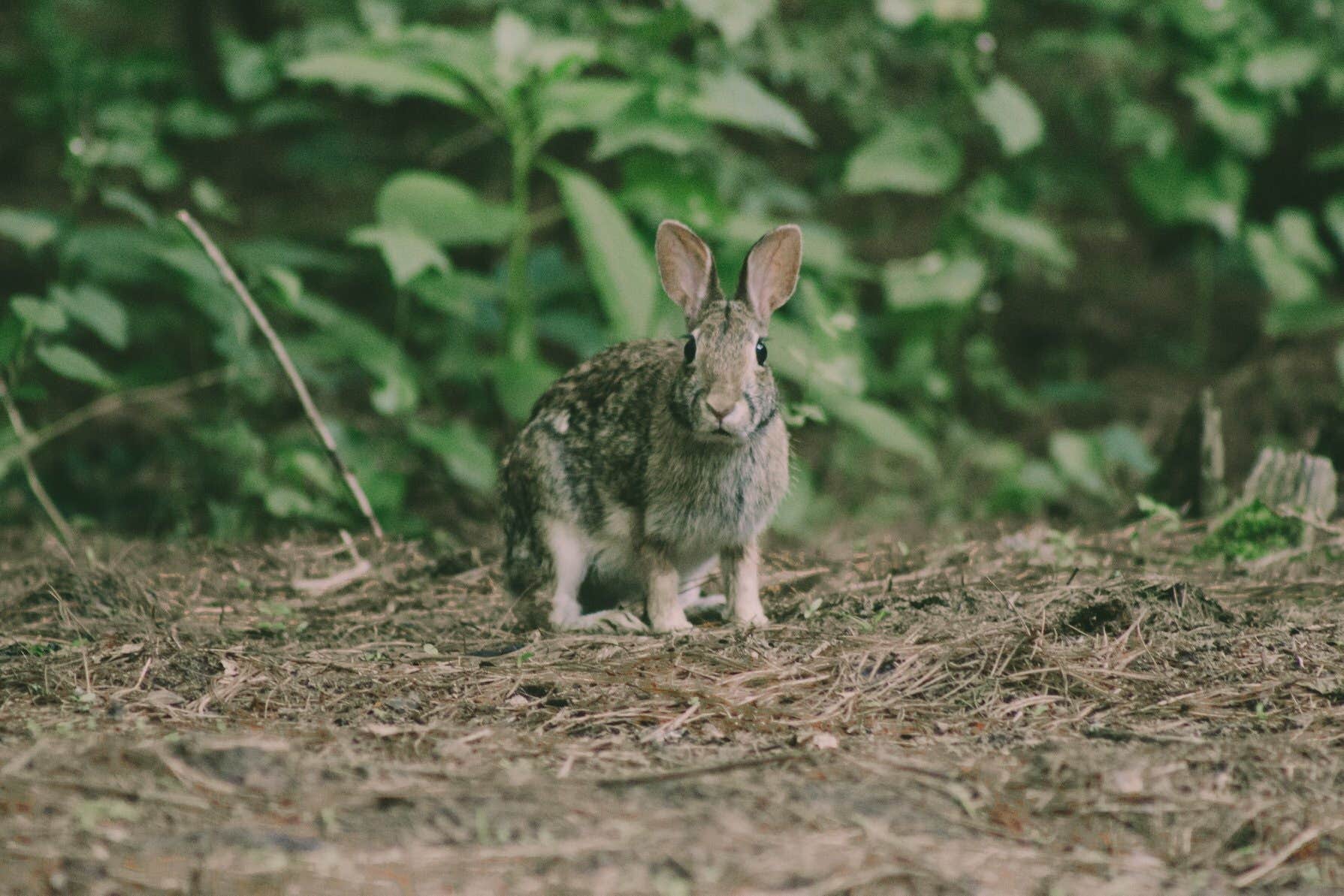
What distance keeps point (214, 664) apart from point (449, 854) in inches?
56.9

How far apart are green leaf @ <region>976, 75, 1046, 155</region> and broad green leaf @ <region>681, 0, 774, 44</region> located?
4.46 feet

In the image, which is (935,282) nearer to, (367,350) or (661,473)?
(367,350)

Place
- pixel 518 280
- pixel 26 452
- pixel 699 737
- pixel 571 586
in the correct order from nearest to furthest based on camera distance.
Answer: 1. pixel 699 737
2. pixel 571 586
3. pixel 26 452
4. pixel 518 280

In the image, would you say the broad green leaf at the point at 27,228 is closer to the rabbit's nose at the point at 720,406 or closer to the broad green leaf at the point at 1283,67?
the rabbit's nose at the point at 720,406

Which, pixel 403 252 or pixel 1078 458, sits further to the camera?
pixel 1078 458

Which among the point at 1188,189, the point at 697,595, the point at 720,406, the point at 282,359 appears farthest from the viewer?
the point at 1188,189

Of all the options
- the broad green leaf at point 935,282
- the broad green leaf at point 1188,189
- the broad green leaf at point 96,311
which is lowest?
the broad green leaf at point 96,311

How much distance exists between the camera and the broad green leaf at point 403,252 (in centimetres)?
499

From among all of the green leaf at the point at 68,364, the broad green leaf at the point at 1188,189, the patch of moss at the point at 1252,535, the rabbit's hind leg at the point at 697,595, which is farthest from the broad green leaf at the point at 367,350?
the broad green leaf at the point at 1188,189

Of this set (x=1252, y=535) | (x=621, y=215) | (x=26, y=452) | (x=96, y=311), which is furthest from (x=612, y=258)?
(x=1252, y=535)

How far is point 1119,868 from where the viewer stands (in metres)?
2.43

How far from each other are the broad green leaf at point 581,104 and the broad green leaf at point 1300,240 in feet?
12.5

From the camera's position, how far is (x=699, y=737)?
3098mm

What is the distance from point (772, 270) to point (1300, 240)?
4.33 meters
